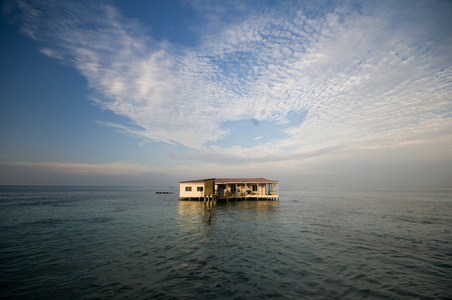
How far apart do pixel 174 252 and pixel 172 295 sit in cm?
549

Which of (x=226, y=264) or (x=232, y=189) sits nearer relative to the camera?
(x=226, y=264)

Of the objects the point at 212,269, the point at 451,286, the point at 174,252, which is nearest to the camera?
the point at 451,286

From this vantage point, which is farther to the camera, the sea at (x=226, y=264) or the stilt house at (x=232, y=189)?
the stilt house at (x=232, y=189)

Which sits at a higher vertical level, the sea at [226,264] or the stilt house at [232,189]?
the stilt house at [232,189]

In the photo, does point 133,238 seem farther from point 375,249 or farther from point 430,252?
point 430,252

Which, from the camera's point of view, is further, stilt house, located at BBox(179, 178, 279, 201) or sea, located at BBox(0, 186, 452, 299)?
stilt house, located at BBox(179, 178, 279, 201)

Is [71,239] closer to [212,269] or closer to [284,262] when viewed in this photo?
[212,269]

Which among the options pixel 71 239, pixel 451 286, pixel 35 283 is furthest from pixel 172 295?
pixel 71 239

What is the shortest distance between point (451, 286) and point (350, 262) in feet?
12.8

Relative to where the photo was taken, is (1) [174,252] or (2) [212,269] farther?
(1) [174,252]

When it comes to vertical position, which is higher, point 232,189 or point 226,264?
point 232,189

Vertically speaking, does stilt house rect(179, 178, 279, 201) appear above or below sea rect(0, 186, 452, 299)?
above

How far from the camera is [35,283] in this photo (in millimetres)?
9477

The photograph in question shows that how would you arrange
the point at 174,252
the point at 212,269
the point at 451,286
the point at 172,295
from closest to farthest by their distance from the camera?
the point at 172,295 < the point at 451,286 < the point at 212,269 < the point at 174,252
